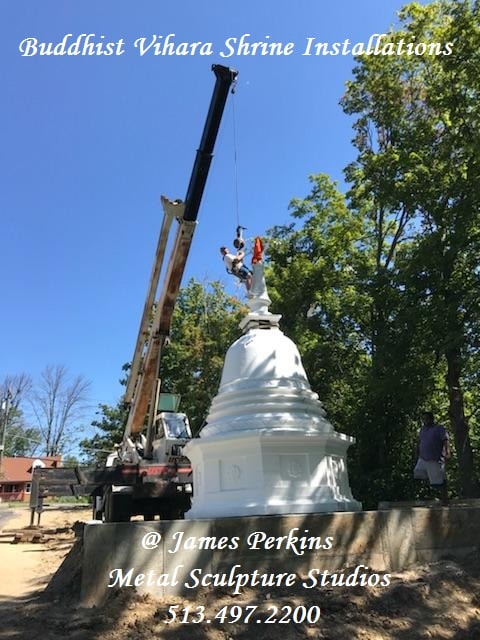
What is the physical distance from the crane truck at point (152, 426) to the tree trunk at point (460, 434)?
21.9ft

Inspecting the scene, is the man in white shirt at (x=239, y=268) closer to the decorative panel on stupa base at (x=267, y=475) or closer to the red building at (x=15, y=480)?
the decorative panel on stupa base at (x=267, y=475)

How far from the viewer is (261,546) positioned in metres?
6.03

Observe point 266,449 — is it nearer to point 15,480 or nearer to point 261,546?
point 261,546

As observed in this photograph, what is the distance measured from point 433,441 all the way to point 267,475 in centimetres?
315

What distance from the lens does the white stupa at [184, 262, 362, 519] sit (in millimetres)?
7125

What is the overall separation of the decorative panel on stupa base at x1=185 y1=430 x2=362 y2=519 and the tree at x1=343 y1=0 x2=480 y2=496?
235 inches

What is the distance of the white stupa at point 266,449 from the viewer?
7125 millimetres

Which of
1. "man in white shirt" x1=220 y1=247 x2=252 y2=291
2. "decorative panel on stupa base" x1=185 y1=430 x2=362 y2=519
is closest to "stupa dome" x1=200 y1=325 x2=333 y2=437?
"decorative panel on stupa base" x1=185 y1=430 x2=362 y2=519

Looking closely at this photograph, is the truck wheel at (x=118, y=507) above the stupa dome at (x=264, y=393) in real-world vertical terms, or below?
below

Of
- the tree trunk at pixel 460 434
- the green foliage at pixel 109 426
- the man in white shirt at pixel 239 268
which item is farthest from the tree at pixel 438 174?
the green foliage at pixel 109 426

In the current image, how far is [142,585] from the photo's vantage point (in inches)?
223

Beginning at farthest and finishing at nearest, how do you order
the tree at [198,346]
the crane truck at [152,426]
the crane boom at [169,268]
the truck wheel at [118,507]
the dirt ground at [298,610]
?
1. the tree at [198,346]
2. the truck wheel at [118,507]
3. the crane truck at [152,426]
4. the crane boom at [169,268]
5. the dirt ground at [298,610]

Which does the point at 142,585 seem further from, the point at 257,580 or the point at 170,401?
the point at 170,401

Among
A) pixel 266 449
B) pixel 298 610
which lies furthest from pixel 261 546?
pixel 266 449
